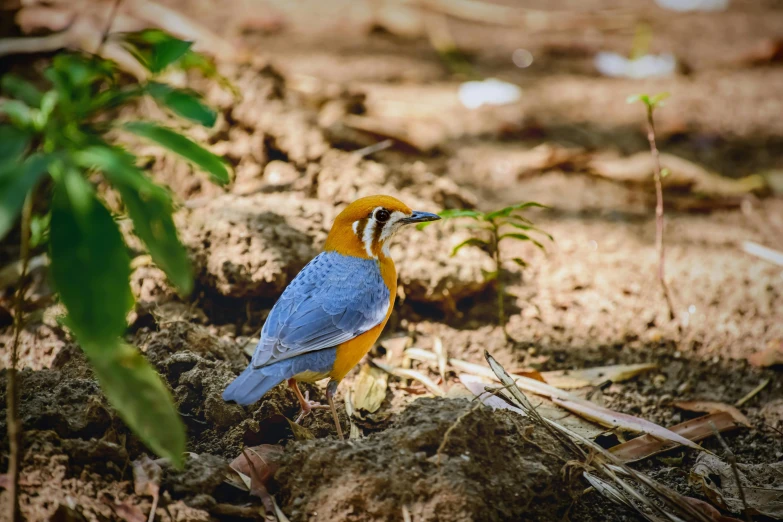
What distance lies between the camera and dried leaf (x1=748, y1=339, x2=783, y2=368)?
4.30 metres

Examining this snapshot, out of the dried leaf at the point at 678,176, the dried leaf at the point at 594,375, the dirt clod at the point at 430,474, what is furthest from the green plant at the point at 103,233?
the dried leaf at the point at 678,176

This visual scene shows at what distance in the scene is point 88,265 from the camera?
6.57 ft

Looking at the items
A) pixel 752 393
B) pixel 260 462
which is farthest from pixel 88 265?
pixel 752 393

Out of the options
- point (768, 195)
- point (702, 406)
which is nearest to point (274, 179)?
point (702, 406)

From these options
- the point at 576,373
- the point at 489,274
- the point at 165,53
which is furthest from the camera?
the point at 489,274

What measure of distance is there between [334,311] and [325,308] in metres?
0.05

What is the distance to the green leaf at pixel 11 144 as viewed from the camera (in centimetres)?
211

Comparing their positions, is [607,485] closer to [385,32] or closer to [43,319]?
[43,319]

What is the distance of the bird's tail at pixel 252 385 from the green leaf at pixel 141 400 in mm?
898

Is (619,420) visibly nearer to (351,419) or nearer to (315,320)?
(351,419)

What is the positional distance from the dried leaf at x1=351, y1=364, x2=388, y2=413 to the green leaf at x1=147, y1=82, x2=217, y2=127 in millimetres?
1955

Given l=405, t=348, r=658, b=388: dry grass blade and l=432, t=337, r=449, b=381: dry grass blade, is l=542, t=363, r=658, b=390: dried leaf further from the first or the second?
l=432, t=337, r=449, b=381: dry grass blade

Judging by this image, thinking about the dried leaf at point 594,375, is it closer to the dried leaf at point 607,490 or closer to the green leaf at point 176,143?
the dried leaf at point 607,490

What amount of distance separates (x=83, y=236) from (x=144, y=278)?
100.0 inches
